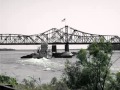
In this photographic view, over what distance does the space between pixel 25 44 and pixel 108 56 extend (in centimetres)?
16223

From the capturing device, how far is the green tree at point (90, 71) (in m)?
26.9

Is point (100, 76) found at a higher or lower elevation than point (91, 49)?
lower

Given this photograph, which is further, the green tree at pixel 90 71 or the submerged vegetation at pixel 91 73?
the green tree at pixel 90 71

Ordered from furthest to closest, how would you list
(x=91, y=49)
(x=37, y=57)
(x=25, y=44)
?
(x=25, y=44), (x=37, y=57), (x=91, y=49)

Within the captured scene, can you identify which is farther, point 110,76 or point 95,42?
point 95,42

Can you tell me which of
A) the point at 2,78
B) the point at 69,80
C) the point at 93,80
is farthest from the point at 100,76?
the point at 2,78

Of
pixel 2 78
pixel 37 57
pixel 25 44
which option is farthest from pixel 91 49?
pixel 25 44

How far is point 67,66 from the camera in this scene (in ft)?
91.6

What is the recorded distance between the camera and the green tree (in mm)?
26922

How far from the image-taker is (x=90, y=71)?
27.2 m

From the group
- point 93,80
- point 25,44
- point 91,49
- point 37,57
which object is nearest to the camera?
point 93,80

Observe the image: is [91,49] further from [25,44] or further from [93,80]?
[25,44]

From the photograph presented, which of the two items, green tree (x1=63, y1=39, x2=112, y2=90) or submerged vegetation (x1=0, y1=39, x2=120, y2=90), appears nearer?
submerged vegetation (x1=0, y1=39, x2=120, y2=90)

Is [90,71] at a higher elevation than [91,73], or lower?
higher
